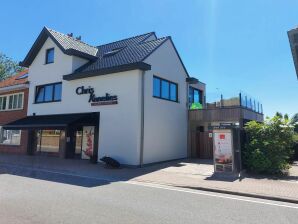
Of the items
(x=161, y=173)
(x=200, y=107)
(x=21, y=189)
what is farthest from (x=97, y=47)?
(x=21, y=189)

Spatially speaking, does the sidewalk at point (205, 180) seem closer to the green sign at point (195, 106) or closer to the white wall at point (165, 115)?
the white wall at point (165, 115)

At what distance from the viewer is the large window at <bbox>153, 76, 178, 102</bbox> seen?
16.7m

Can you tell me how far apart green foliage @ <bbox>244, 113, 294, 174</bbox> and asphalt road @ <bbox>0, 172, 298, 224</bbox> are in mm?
4330

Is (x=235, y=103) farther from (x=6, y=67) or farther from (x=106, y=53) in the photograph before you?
(x=6, y=67)

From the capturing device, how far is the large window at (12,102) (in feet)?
71.9

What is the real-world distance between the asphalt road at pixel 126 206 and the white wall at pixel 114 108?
5198 mm

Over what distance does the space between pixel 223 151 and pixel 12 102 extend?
1832cm

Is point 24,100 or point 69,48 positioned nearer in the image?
point 69,48

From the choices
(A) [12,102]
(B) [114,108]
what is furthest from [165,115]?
(A) [12,102]

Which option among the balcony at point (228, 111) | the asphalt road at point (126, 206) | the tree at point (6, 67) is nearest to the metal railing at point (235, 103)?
the balcony at point (228, 111)

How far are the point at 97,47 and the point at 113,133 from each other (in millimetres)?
10080

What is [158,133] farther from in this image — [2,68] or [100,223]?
[2,68]

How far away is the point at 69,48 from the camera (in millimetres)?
18031

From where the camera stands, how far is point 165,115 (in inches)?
679
